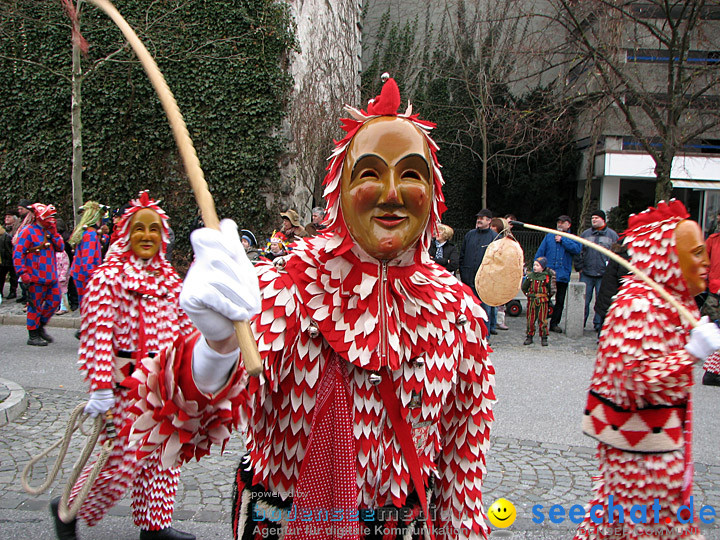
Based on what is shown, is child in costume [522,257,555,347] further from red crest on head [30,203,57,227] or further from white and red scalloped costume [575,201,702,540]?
red crest on head [30,203,57,227]

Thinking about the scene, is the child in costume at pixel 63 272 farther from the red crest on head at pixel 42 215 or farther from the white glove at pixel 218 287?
the white glove at pixel 218 287

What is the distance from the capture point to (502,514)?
3.94m

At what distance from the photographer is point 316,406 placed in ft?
6.39

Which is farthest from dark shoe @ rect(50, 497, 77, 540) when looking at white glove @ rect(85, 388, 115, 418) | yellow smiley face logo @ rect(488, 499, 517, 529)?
yellow smiley face logo @ rect(488, 499, 517, 529)

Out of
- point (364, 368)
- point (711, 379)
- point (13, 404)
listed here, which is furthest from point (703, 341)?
point (13, 404)

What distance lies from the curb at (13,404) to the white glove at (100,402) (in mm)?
2468

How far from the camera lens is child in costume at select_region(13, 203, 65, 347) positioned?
28.3ft

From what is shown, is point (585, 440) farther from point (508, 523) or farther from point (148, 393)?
point (148, 393)

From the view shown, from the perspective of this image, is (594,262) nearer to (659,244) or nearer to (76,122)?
(659,244)

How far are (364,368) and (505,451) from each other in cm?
356

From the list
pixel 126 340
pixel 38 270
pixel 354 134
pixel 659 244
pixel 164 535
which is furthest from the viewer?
pixel 38 270

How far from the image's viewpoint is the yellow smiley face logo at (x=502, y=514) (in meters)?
3.88

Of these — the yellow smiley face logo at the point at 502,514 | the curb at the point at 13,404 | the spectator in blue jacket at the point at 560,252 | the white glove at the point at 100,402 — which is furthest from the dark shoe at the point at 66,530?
the spectator in blue jacket at the point at 560,252

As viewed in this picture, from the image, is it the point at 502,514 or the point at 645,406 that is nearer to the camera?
the point at 645,406
